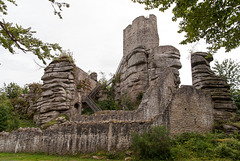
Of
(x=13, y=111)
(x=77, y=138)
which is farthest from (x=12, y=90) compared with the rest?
(x=77, y=138)

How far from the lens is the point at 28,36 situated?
22.2ft

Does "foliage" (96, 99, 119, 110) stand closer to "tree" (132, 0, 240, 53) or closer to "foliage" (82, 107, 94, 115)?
"foliage" (82, 107, 94, 115)

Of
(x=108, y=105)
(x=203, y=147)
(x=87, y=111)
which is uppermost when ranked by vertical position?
(x=108, y=105)

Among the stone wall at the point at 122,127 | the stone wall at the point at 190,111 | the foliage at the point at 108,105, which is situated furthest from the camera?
the foliage at the point at 108,105

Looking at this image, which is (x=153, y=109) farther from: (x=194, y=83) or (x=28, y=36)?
(x=28, y=36)

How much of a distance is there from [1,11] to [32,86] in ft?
77.2

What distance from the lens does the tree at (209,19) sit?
27.9 ft

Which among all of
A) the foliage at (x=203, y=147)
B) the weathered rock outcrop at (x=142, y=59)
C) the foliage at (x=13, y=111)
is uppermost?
the weathered rock outcrop at (x=142, y=59)

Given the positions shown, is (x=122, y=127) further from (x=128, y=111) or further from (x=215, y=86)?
(x=215, y=86)

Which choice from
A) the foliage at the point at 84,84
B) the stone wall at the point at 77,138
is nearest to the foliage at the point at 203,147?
the stone wall at the point at 77,138

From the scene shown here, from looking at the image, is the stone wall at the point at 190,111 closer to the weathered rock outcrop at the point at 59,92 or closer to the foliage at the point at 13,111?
the weathered rock outcrop at the point at 59,92

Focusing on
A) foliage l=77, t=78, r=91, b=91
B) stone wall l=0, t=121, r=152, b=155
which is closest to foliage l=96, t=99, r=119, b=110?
foliage l=77, t=78, r=91, b=91

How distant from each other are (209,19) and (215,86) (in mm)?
10296

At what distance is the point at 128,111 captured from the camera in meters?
19.4
